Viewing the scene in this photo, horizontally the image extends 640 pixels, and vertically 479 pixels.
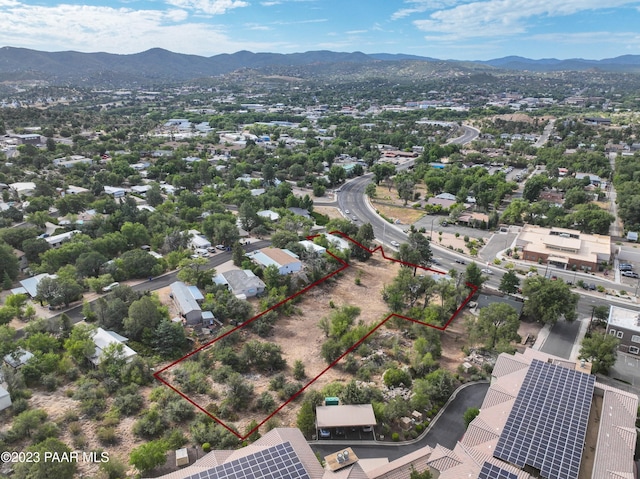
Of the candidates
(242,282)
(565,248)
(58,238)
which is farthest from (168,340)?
(565,248)

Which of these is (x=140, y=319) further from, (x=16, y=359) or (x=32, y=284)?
(x=32, y=284)

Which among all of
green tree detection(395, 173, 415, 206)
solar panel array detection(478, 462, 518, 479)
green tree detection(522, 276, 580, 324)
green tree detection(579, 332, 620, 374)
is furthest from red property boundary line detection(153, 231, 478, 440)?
green tree detection(395, 173, 415, 206)

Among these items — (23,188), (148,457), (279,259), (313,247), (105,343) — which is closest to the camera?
(148,457)

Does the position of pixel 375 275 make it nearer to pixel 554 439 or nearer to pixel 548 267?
pixel 548 267

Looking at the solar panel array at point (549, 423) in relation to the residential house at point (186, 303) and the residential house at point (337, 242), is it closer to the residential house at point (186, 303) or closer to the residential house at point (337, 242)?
the residential house at point (186, 303)

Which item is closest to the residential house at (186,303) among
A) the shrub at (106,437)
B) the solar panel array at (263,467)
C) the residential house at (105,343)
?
the residential house at (105,343)
